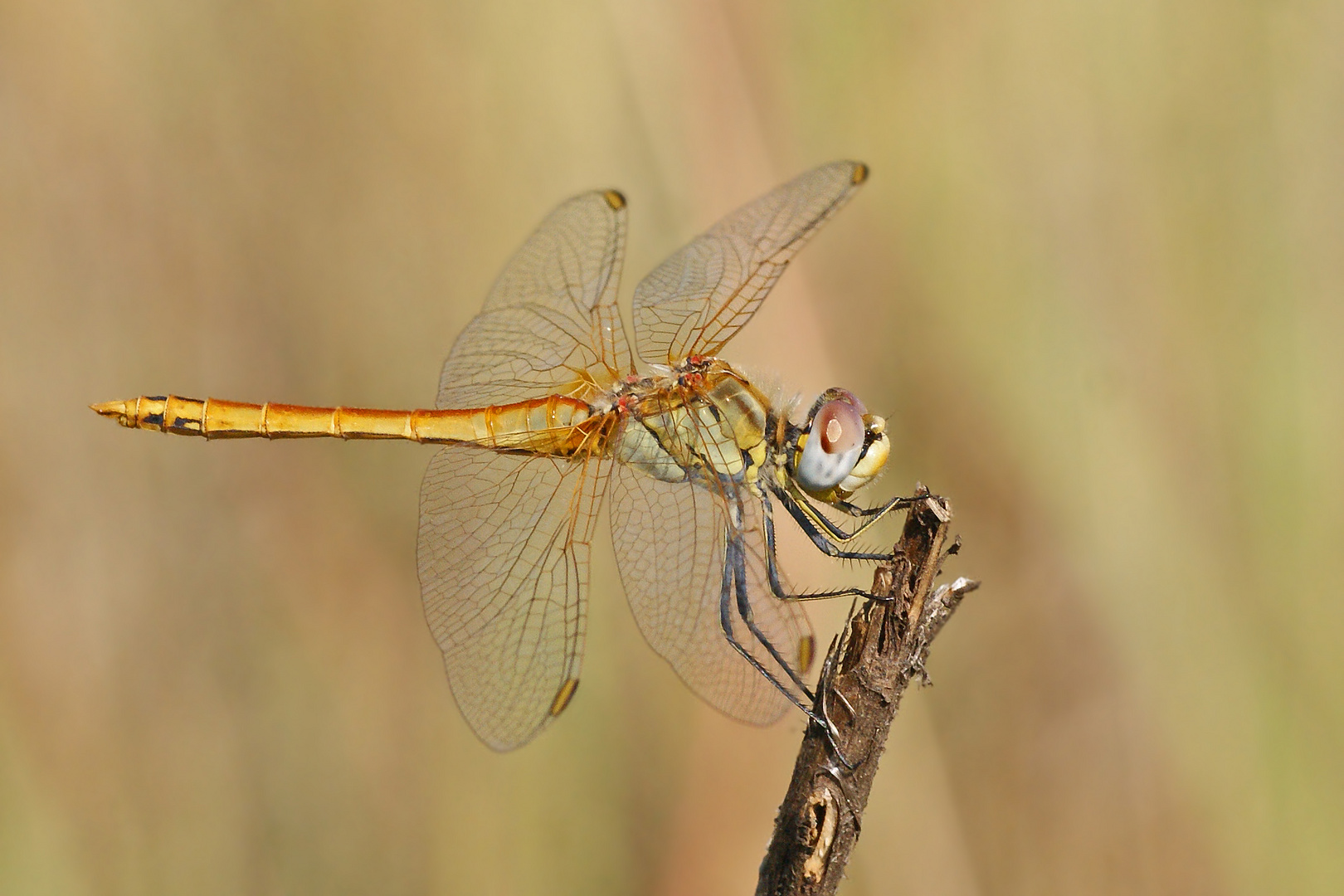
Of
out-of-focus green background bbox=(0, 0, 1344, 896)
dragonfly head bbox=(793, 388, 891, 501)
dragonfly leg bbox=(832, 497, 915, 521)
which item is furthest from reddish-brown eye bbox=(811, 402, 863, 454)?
out-of-focus green background bbox=(0, 0, 1344, 896)

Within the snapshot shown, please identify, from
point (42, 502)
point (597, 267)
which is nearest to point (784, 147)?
point (597, 267)

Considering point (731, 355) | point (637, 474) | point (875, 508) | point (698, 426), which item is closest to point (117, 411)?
point (637, 474)

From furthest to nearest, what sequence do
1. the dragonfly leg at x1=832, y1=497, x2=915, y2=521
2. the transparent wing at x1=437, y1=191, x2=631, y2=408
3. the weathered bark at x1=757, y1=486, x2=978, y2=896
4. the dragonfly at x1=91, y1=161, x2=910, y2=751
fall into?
the transparent wing at x1=437, y1=191, x2=631, y2=408
the dragonfly at x1=91, y1=161, x2=910, y2=751
the dragonfly leg at x1=832, y1=497, x2=915, y2=521
the weathered bark at x1=757, y1=486, x2=978, y2=896

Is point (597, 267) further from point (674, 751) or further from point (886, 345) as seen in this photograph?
point (674, 751)

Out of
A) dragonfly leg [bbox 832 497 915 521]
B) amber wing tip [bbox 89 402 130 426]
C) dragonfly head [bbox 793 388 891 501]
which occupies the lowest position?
dragonfly leg [bbox 832 497 915 521]

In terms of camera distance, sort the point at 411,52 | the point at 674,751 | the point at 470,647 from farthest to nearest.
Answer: the point at 411,52
the point at 674,751
the point at 470,647

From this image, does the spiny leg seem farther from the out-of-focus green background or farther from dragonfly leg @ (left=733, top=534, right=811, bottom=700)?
the out-of-focus green background
